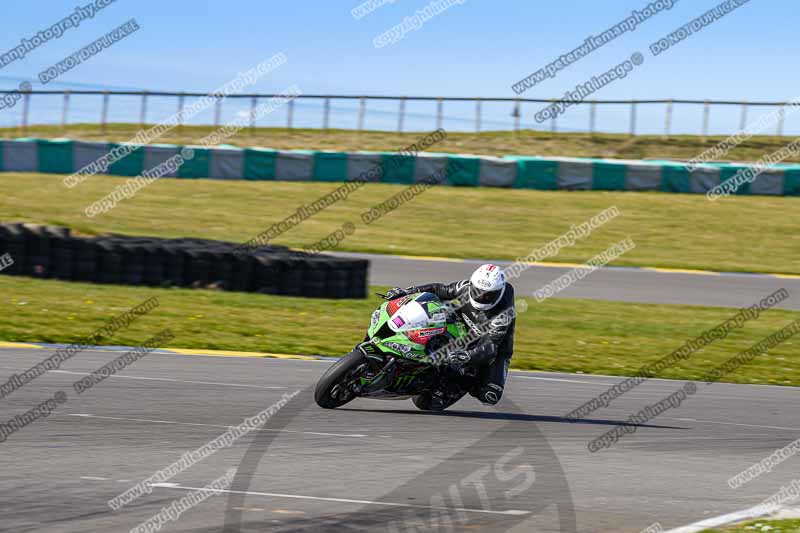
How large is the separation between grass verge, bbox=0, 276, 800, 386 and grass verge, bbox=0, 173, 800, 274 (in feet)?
24.3

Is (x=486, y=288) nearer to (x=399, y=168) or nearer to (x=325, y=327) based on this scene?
(x=325, y=327)

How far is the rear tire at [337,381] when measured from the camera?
933cm

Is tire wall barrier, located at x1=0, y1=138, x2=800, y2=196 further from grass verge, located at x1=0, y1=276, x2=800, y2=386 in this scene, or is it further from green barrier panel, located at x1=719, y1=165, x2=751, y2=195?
grass verge, located at x1=0, y1=276, x2=800, y2=386

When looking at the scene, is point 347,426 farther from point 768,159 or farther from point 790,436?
point 768,159

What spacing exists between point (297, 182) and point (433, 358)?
943 inches

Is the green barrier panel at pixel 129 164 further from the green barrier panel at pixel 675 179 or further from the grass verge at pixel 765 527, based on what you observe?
the grass verge at pixel 765 527

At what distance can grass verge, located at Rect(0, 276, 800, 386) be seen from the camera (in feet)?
46.1

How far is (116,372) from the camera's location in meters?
11.3

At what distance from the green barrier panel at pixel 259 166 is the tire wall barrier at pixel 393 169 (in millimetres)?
30

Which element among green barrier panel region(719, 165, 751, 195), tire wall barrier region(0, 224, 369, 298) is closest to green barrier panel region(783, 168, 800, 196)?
green barrier panel region(719, 165, 751, 195)

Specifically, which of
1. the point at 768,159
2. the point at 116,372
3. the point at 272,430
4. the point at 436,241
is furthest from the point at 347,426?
Result: the point at 768,159

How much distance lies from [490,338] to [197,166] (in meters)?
24.6

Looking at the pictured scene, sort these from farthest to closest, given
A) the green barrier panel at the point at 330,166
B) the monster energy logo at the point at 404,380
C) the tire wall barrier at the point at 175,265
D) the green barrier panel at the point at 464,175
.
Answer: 1. the green barrier panel at the point at 464,175
2. the green barrier panel at the point at 330,166
3. the tire wall barrier at the point at 175,265
4. the monster energy logo at the point at 404,380

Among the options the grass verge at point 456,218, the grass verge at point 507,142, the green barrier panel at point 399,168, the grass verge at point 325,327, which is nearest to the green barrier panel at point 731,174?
the grass verge at point 456,218
